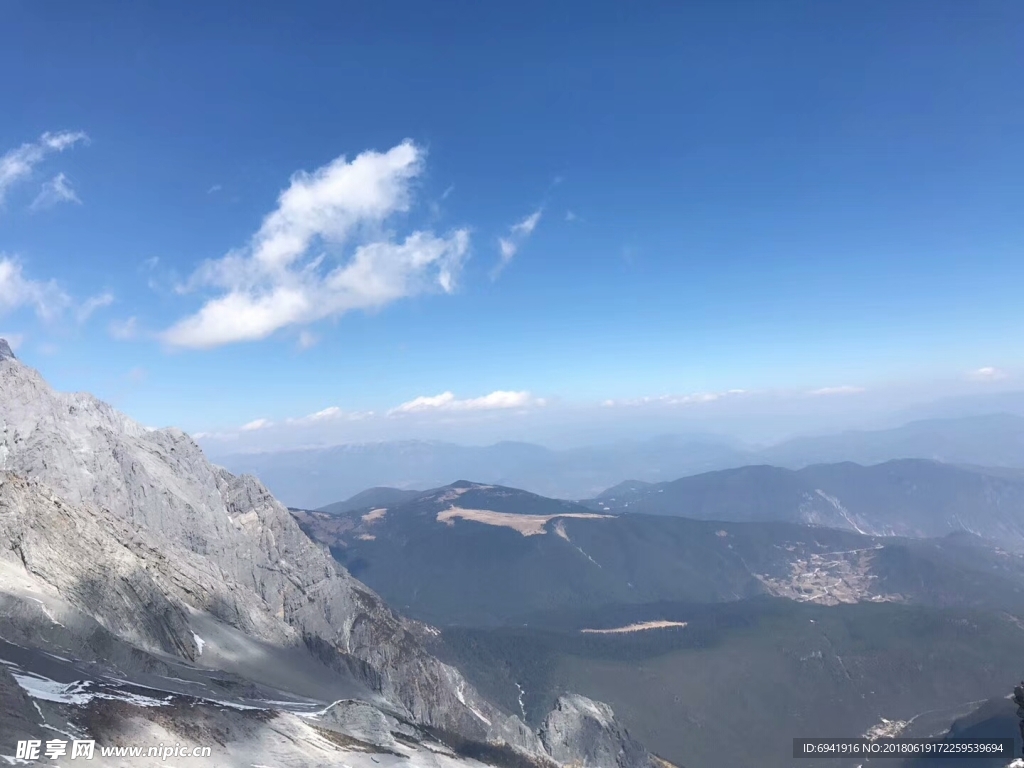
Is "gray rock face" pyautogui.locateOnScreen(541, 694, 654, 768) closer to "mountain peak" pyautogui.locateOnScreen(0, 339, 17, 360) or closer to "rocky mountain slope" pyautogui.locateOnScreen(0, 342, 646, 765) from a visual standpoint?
"rocky mountain slope" pyautogui.locateOnScreen(0, 342, 646, 765)

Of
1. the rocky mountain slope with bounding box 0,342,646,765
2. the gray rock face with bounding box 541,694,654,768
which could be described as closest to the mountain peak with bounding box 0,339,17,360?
the rocky mountain slope with bounding box 0,342,646,765

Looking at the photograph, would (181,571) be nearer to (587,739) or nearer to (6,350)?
(587,739)

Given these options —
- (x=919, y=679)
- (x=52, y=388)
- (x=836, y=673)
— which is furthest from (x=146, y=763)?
(x=919, y=679)

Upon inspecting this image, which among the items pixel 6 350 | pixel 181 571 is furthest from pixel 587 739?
pixel 6 350

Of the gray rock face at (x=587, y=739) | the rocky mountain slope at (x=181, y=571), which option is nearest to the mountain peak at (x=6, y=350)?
the rocky mountain slope at (x=181, y=571)

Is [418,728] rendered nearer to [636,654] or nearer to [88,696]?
[88,696]

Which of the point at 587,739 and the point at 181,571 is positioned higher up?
the point at 181,571
